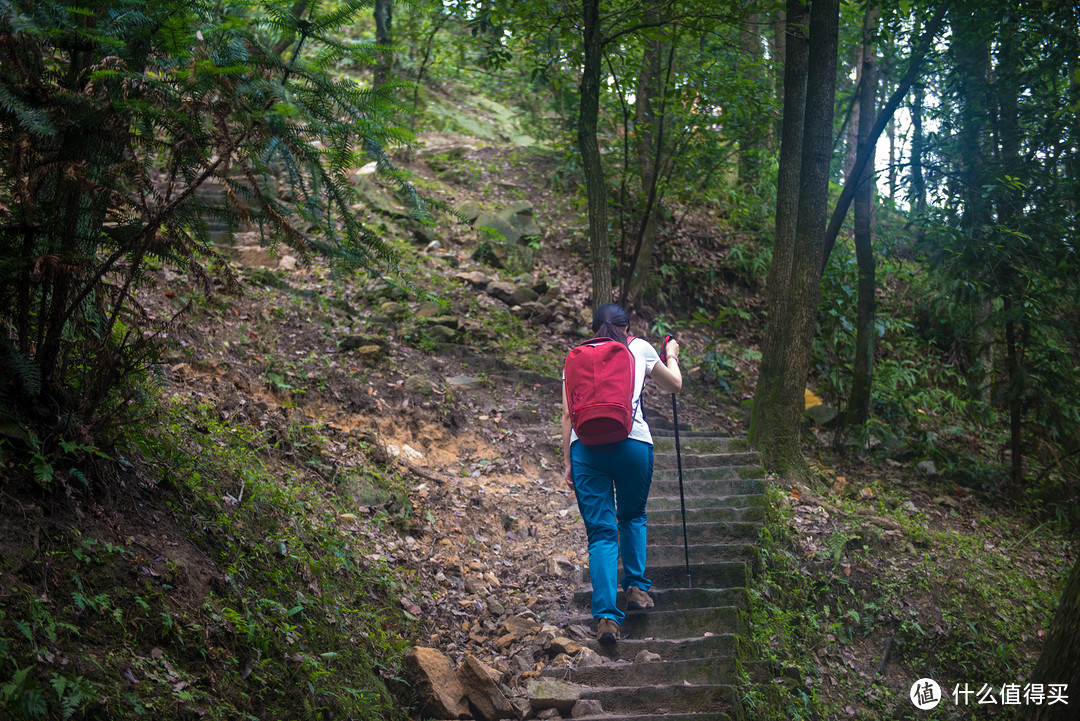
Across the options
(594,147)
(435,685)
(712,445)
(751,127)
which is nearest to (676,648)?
(435,685)

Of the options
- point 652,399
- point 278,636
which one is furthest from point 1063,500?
point 278,636

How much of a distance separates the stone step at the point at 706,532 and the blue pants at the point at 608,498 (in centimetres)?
130

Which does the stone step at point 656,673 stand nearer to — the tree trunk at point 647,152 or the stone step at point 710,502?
the stone step at point 710,502

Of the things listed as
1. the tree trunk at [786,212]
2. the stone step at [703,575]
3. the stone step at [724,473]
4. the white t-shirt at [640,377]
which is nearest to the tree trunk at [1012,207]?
the tree trunk at [786,212]

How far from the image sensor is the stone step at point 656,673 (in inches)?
158

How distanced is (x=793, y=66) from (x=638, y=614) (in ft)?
21.6

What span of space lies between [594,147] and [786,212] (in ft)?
8.25

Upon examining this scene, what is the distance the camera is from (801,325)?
735 cm

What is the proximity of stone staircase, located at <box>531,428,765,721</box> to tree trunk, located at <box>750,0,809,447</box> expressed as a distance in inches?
25.9

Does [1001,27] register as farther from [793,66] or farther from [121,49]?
[121,49]

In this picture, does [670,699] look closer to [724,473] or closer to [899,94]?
[724,473]

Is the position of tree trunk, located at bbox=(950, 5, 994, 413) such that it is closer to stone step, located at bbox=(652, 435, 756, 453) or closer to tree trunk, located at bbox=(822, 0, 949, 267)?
tree trunk, located at bbox=(822, 0, 949, 267)

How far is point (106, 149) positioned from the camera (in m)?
3.03

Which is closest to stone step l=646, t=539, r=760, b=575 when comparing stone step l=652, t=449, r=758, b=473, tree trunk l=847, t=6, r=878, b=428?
stone step l=652, t=449, r=758, b=473
